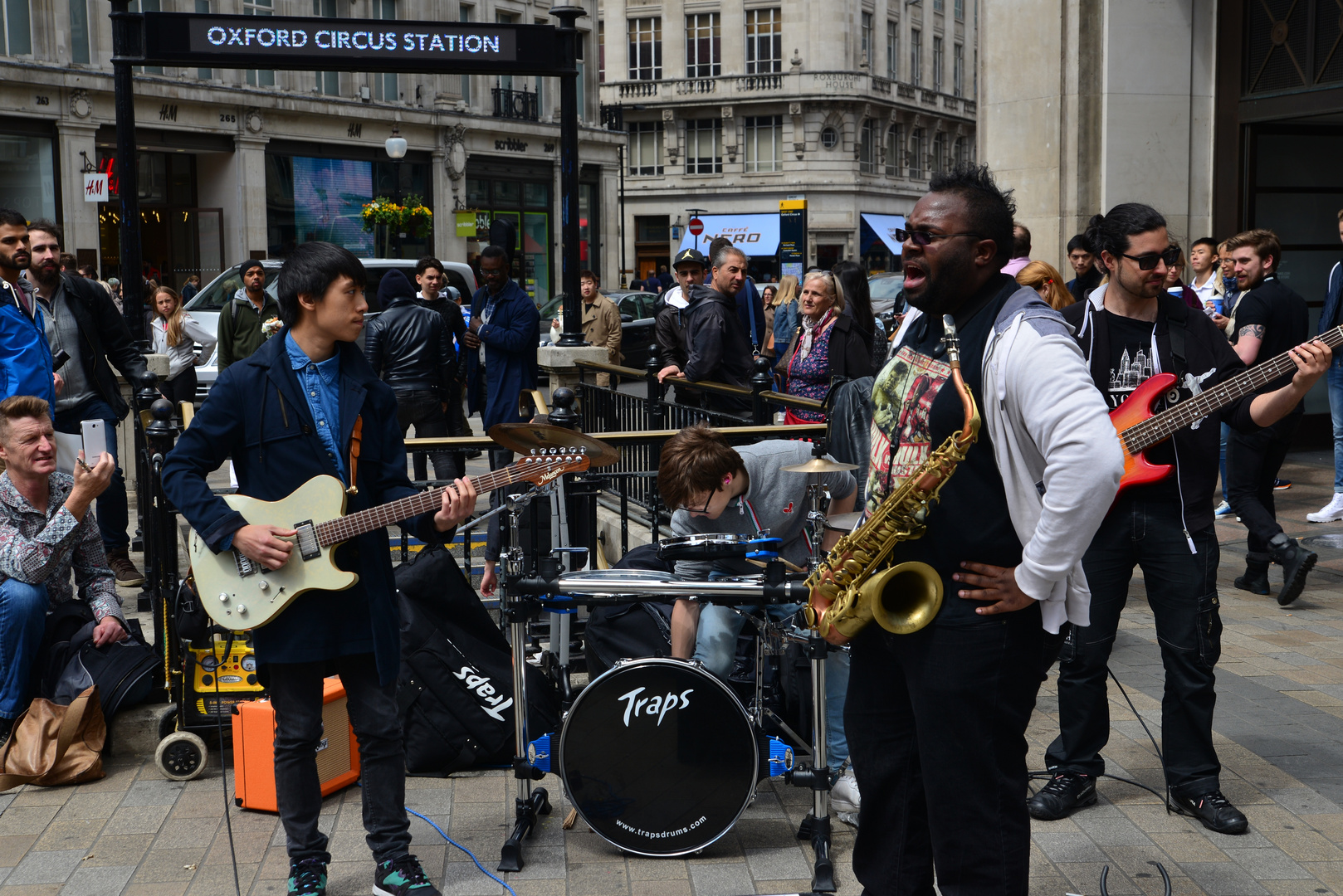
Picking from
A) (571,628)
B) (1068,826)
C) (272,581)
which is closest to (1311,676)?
(1068,826)

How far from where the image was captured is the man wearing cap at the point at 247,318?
1064cm

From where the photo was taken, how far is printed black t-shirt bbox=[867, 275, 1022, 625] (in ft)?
9.64

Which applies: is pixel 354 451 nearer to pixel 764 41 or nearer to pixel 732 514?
pixel 732 514

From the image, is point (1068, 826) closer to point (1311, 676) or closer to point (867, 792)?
point (867, 792)

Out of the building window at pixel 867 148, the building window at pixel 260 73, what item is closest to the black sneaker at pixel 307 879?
the building window at pixel 260 73

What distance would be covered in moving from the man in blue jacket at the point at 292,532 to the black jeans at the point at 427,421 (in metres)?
4.91

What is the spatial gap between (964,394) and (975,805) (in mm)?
964

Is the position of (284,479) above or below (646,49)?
below

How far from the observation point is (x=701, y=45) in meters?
57.5

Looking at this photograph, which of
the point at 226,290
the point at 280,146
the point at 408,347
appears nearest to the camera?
the point at 408,347

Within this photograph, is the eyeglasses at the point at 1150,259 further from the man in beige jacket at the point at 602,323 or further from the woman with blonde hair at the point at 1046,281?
the man in beige jacket at the point at 602,323

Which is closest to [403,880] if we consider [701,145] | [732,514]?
[732,514]

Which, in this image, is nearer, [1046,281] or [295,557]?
[295,557]

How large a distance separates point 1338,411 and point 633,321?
51.6 ft
